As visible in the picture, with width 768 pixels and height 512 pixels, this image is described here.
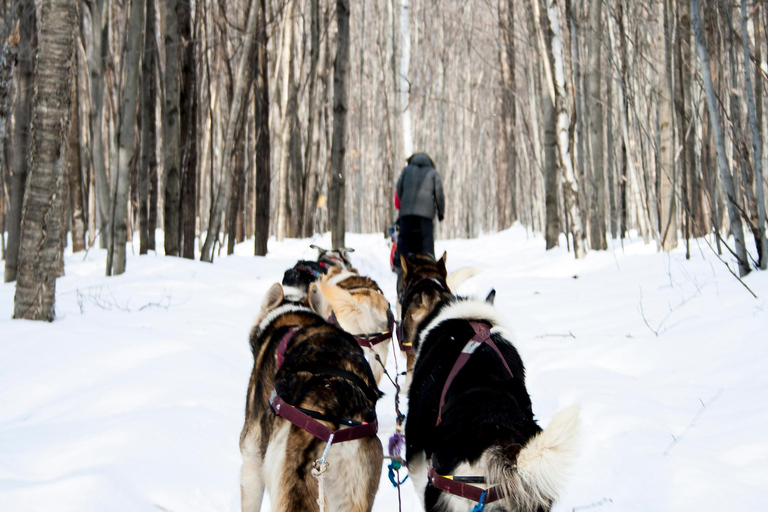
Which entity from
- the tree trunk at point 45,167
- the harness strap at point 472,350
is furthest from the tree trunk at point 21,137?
the harness strap at point 472,350

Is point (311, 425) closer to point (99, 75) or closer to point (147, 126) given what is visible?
point (99, 75)

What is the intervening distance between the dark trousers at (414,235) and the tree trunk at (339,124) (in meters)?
2.42

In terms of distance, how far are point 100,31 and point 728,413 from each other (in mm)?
9327

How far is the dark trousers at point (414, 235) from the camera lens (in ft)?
28.7

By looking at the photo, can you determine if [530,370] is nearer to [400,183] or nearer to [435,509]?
[435,509]

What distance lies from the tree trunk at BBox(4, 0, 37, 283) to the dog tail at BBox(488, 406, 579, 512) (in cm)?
759

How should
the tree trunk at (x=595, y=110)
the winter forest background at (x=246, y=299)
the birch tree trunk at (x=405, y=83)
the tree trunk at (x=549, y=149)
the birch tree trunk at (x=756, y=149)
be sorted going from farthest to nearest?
the birch tree trunk at (x=405, y=83)
the tree trunk at (x=549, y=149)
the tree trunk at (x=595, y=110)
the birch tree trunk at (x=756, y=149)
the winter forest background at (x=246, y=299)

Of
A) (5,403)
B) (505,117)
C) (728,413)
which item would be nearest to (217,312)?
(5,403)

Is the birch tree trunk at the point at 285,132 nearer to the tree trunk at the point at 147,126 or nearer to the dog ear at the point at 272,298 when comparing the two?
the tree trunk at the point at 147,126

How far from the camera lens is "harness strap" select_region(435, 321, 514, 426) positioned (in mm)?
2111

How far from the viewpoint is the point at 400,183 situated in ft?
28.8

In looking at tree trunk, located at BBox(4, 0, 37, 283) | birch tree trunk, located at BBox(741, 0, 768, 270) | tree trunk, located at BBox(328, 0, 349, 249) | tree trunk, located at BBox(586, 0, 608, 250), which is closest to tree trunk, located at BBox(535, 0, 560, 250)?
tree trunk, located at BBox(586, 0, 608, 250)

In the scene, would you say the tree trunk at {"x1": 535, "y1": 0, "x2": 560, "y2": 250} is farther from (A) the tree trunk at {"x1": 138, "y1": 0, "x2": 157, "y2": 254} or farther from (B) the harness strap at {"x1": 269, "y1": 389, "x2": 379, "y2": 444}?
(B) the harness strap at {"x1": 269, "y1": 389, "x2": 379, "y2": 444}

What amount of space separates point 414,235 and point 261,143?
569cm
